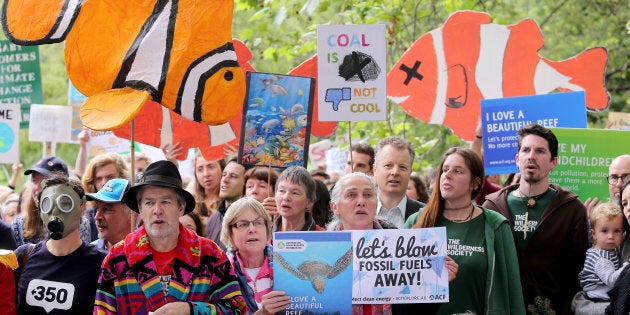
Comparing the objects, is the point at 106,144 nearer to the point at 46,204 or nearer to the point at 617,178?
the point at 46,204

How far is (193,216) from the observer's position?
7.88 meters

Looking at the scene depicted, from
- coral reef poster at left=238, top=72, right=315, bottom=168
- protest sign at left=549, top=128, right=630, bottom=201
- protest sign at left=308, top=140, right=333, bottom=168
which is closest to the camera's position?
coral reef poster at left=238, top=72, right=315, bottom=168

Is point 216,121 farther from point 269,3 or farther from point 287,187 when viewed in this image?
point 269,3

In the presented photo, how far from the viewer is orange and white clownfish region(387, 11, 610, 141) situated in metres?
9.95

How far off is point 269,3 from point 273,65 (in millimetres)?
10414

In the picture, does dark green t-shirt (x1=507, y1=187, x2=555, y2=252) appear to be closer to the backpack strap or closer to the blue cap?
the blue cap

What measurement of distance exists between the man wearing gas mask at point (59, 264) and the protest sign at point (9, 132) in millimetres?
5563

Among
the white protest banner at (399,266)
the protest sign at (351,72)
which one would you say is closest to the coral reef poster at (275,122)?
the protest sign at (351,72)

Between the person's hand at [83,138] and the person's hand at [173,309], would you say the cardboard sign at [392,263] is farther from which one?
the person's hand at [83,138]

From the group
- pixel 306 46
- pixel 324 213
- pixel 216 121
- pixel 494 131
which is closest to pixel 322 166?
pixel 306 46

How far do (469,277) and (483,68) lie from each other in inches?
171

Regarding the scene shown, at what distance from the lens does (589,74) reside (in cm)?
1018

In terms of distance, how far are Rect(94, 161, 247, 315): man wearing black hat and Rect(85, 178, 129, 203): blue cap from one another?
3.38ft

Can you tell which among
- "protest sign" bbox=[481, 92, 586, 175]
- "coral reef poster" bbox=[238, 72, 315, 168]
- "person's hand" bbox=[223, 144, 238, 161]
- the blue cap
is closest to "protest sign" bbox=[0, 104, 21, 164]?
"person's hand" bbox=[223, 144, 238, 161]
